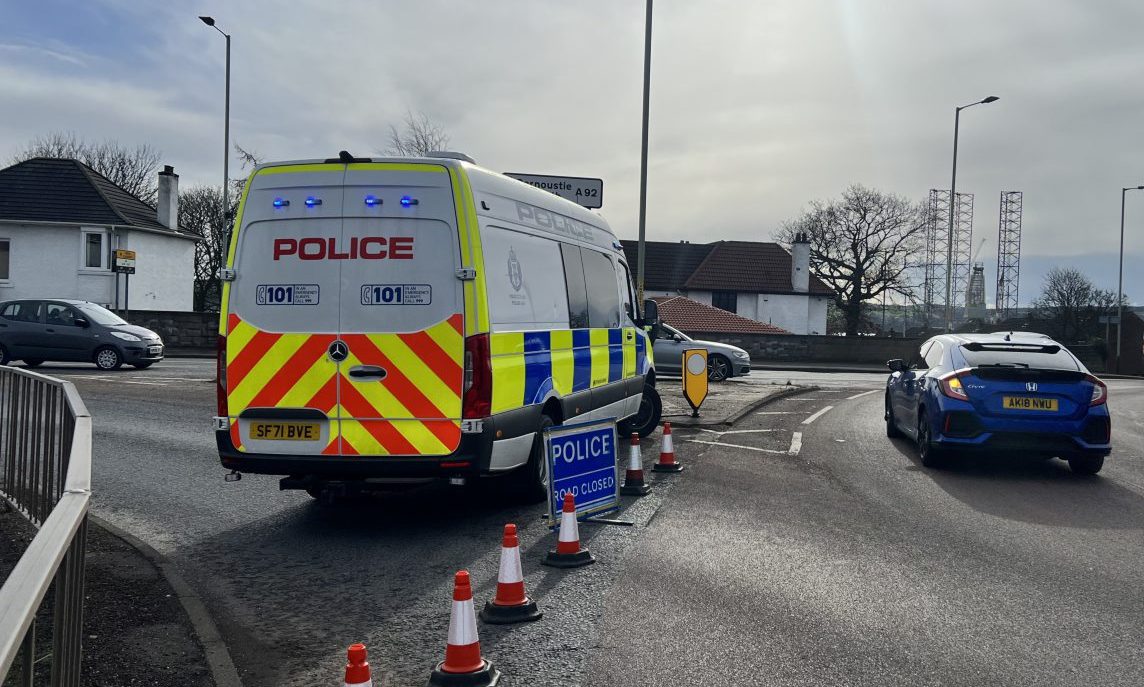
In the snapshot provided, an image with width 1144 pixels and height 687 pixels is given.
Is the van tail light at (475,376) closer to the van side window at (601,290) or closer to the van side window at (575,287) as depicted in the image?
the van side window at (575,287)

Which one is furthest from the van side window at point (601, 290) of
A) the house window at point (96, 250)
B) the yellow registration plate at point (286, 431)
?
the house window at point (96, 250)

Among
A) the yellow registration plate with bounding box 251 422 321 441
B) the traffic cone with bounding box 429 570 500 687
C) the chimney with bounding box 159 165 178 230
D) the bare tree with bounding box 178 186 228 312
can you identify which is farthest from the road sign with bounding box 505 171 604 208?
the bare tree with bounding box 178 186 228 312

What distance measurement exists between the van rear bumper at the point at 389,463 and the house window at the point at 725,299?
2458 inches

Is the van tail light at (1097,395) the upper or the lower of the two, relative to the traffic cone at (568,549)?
upper

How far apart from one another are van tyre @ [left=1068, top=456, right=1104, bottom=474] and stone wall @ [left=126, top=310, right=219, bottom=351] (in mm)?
30162

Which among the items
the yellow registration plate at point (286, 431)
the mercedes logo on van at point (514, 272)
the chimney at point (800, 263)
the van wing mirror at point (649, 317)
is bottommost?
the yellow registration plate at point (286, 431)

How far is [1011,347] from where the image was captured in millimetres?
11156

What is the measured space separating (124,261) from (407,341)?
33.4m

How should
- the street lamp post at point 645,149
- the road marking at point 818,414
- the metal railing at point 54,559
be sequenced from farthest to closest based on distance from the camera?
1. the street lamp post at point 645,149
2. the road marking at point 818,414
3. the metal railing at point 54,559

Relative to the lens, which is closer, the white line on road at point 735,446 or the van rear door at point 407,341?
the van rear door at point 407,341

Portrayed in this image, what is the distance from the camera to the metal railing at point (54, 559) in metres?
2.39

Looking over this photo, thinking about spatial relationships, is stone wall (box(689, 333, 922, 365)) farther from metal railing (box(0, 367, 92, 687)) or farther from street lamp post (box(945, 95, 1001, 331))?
metal railing (box(0, 367, 92, 687))

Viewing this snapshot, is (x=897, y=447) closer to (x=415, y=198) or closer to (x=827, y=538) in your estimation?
(x=827, y=538)

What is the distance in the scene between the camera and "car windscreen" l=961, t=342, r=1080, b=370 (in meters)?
10.7
